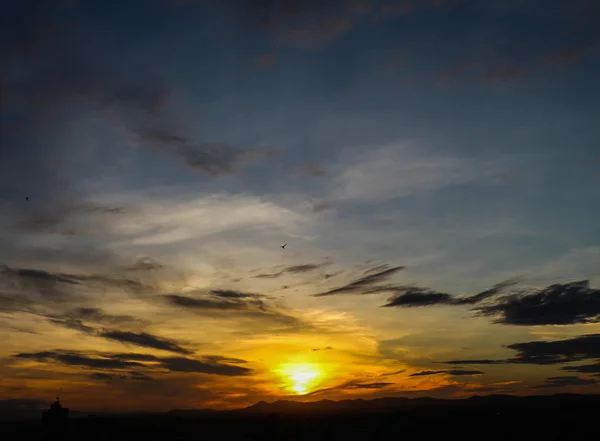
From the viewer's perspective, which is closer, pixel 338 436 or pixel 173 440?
pixel 173 440

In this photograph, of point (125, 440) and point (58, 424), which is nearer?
point (58, 424)

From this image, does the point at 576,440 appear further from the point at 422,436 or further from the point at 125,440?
the point at 125,440

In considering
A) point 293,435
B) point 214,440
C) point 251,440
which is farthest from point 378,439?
point 214,440

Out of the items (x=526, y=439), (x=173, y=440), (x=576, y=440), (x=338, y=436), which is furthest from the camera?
(x=338, y=436)

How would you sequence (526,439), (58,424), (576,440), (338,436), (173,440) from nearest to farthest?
Result: 1. (58,424)
2. (576,440)
3. (526,439)
4. (173,440)
5. (338,436)

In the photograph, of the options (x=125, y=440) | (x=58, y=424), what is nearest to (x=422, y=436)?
(x=125, y=440)

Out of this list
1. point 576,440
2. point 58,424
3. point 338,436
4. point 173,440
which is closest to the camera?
point 58,424

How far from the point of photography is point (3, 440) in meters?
190

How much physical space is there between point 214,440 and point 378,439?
57.3 metres

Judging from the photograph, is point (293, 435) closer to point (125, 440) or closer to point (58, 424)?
point (125, 440)

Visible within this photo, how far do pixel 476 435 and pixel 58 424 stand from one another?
13523 cm

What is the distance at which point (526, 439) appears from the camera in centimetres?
16712

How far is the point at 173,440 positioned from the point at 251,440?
25.9m

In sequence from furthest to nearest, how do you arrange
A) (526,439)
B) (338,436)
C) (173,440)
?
(338,436), (173,440), (526,439)
